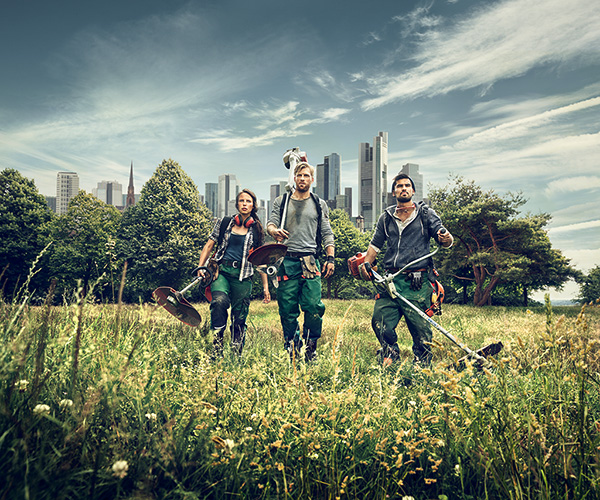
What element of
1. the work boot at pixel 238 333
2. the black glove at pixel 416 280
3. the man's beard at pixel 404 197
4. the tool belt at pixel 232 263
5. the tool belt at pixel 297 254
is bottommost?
the work boot at pixel 238 333

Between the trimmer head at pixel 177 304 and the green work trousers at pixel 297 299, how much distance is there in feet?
3.88

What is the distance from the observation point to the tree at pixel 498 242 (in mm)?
20688

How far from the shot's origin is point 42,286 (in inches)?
1000

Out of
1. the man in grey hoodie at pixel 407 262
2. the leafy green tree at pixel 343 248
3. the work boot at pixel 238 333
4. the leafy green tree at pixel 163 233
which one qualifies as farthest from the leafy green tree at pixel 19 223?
the man in grey hoodie at pixel 407 262

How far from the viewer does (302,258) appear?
5.14 m

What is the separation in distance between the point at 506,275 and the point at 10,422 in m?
22.6

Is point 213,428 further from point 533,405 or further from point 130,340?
point 533,405

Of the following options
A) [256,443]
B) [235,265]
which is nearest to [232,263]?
[235,265]

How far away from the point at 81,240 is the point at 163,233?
660 centimetres

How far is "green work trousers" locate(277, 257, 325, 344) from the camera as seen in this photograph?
504 centimetres

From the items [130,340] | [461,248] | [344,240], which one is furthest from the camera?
[344,240]

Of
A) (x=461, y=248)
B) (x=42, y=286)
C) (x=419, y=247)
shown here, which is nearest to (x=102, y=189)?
(x=42, y=286)

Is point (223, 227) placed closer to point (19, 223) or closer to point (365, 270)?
point (365, 270)

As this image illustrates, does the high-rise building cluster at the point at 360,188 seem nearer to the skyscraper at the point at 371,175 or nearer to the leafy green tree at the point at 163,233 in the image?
the skyscraper at the point at 371,175
